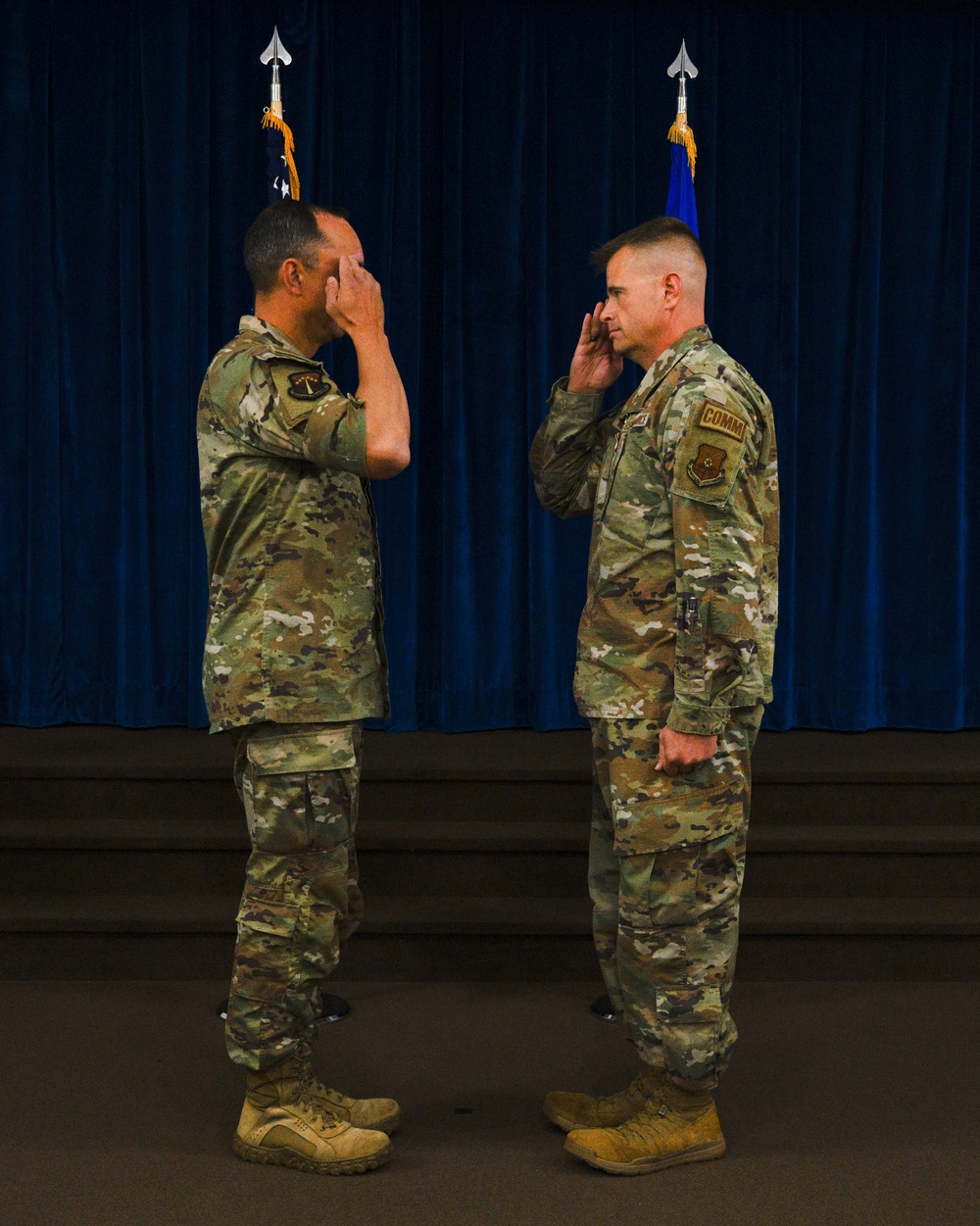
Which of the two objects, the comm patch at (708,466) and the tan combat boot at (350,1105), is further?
the tan combat boot at (350,1105)

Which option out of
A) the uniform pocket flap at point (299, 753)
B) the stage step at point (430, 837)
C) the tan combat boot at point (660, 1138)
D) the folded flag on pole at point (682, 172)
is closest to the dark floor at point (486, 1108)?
the tan combat boot at point (660, 1138)

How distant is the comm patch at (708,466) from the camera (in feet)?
7.47

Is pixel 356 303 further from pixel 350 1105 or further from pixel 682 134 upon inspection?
pixel 682 134

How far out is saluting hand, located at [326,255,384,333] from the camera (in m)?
2.30

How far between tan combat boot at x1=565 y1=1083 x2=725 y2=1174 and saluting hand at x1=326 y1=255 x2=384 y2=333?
1.49 m

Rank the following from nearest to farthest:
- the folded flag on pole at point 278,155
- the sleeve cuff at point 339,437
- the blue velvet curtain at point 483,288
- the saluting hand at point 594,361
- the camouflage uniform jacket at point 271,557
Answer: the sleeve cuff at point 339,437 → the camouflage uniform jacket at point 271,557 → the saluting hand at point 594,361 → the folded flag on pole at point 278,155 → the blue velvet curtain at point 483,288

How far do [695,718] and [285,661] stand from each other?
73cm

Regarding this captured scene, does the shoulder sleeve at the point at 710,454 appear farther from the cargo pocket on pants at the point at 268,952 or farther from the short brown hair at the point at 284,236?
the cargo pocket on pants at the point at 268,952

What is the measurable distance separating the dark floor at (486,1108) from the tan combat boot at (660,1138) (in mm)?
28

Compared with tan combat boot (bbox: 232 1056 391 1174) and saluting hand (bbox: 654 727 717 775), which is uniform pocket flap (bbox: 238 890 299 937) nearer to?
tan combat boot (bbox: 232 1056 391 1174)

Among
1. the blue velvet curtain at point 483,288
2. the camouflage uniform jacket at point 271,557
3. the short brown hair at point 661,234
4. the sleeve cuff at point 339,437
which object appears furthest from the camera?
the blue velvet curtain at point 483,288

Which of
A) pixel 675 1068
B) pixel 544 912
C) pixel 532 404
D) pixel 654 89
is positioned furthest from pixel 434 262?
pixel 675 1068

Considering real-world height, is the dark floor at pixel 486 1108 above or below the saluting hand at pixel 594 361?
below

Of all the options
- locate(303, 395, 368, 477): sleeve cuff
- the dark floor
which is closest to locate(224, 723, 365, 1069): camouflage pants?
the dark floor
